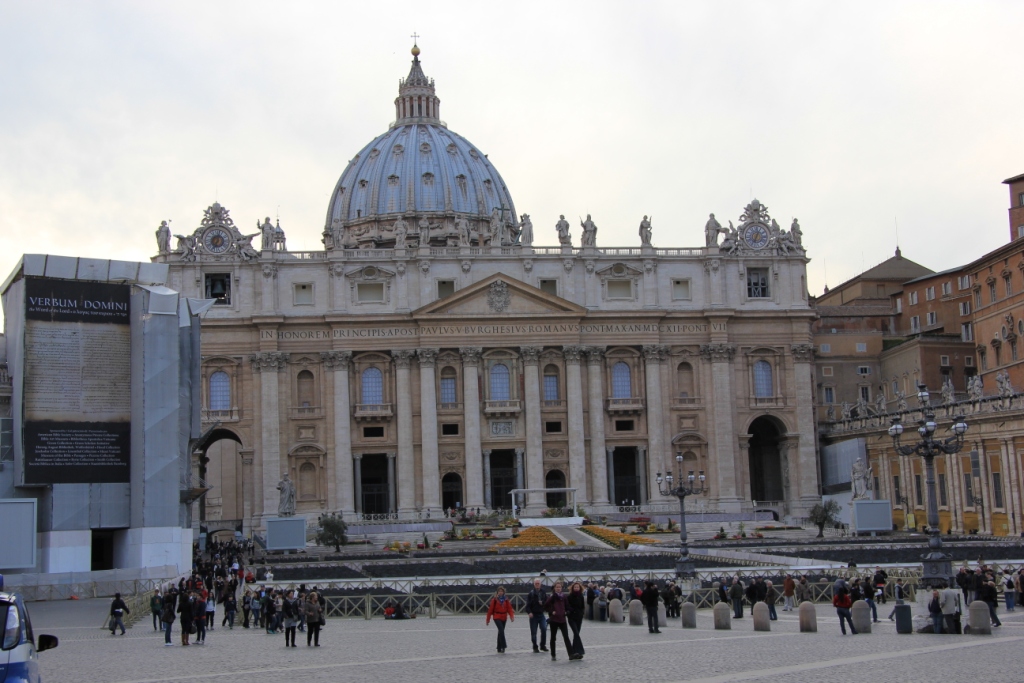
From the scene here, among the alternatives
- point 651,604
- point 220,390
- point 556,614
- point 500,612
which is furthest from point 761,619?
point 220,390

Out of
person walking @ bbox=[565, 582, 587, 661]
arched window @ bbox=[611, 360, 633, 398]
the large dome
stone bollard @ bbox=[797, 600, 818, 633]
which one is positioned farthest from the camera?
the large dome

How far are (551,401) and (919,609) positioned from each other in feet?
190

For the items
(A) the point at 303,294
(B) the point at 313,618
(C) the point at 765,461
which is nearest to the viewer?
→ (B) the point at 313,618

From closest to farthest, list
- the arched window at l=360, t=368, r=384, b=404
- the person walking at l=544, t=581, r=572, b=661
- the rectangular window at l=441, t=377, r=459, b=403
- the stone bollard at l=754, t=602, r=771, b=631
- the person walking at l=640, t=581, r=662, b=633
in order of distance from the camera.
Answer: the person walking at l=544, t=581, r=572, b=661
the person walking at l=640, t=581, r=662, b=633
the stone bollard at l=754, t=602, r=771, b=631
the arched window at l=360, t=368, r=384, b=404
the rectangular window at l=441, t=377, r=459, b=403

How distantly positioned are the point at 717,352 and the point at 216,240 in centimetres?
3215

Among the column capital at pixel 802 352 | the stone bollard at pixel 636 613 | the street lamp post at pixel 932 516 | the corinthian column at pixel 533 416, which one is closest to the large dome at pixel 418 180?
the corinthian column at pixel 533 416

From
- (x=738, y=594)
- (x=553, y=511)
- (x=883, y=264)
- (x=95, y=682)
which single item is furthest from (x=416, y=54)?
(x=95, y=682)

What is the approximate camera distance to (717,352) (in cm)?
8669

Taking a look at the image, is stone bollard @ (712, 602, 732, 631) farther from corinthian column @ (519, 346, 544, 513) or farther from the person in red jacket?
corinthian column @ (519, 346, 544, 513)

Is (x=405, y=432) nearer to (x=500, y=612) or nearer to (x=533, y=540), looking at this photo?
(x=533, y=540)

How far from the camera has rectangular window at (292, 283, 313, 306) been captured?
85125 millimetres

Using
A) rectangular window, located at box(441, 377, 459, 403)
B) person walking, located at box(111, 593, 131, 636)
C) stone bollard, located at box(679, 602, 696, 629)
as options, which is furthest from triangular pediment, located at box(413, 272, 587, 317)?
stone bollard, located at box(679, 602, 696, 629)

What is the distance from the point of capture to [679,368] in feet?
287

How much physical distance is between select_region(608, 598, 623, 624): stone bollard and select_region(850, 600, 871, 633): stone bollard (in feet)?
21.0
